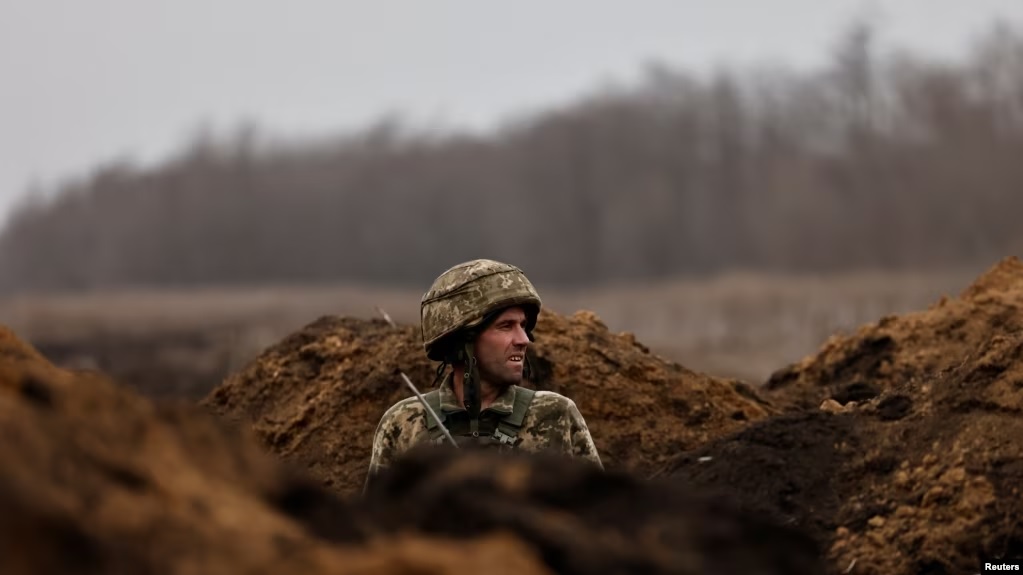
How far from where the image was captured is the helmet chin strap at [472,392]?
6.05 m

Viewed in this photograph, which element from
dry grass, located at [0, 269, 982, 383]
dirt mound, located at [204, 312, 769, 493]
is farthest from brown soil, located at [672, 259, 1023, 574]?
dry grass, located at [0, 269, 982, 383]

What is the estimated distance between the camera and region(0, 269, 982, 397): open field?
30359mm

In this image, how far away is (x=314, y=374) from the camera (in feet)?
30.0

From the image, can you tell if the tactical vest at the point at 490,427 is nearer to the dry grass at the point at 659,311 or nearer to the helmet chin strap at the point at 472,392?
the helmet chin strap at the point at 472,392

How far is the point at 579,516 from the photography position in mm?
3352

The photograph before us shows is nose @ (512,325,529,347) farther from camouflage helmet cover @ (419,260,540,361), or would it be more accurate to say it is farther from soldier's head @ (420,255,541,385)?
camouflage helmet cover @ (419,260,540,361)

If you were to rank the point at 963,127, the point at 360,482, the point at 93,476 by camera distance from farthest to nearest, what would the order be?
the point at 963,127 → the point at 360,482 → the point at 93,476

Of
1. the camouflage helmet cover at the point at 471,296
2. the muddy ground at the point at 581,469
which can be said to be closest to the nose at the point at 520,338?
the camouflage helmet cover at the point at 471,296

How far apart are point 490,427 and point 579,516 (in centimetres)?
276

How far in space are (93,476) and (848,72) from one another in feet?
147

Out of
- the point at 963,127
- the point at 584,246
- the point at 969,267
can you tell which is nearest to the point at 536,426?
the point at 969,267

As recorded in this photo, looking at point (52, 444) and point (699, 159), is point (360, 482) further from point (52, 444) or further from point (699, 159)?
point (699, 159)

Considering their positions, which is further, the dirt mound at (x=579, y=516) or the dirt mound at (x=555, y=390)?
the dirt mound at (x=555, y=390)

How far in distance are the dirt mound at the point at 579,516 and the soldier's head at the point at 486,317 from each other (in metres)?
2.46
